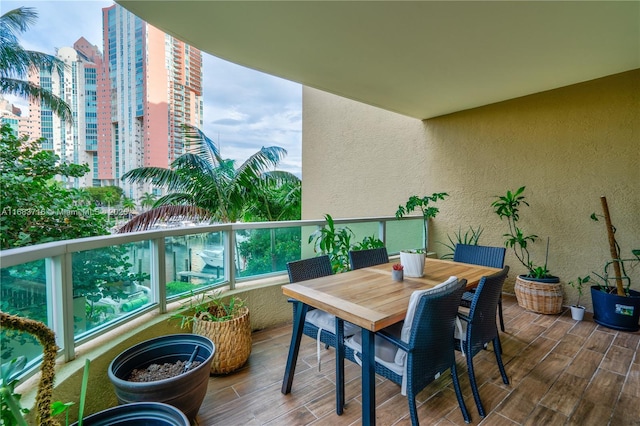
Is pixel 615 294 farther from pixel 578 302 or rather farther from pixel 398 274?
pixel 398 274

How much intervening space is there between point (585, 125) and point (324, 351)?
421 cm

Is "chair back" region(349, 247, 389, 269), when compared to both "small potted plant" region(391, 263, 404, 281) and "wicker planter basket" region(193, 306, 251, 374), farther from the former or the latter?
"wicker planter basket" region(193, 306, 251, 374)

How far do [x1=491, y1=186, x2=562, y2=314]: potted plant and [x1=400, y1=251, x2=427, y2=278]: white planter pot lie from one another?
7.36 ft

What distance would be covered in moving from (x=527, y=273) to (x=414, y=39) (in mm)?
3714

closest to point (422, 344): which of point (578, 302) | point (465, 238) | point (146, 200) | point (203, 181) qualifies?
point (465, 238)

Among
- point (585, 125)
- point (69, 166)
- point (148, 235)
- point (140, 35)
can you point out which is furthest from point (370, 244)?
point (140, 35)

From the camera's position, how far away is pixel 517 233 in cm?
392

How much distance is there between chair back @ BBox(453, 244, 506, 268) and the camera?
2965 mm

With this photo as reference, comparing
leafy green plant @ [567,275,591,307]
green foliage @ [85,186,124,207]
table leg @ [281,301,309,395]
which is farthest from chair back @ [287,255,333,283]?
green foliage @ [85,186,124,207]

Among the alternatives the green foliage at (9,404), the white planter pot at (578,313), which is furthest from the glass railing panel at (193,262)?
the white planter pot at (578,313)

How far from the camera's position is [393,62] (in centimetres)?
276

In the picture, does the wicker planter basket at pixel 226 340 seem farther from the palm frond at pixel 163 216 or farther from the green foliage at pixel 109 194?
the green foliage at pixel 109 194

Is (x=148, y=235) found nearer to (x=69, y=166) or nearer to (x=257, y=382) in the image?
(x=257, y=382)

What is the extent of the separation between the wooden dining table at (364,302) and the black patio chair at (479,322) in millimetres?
257
